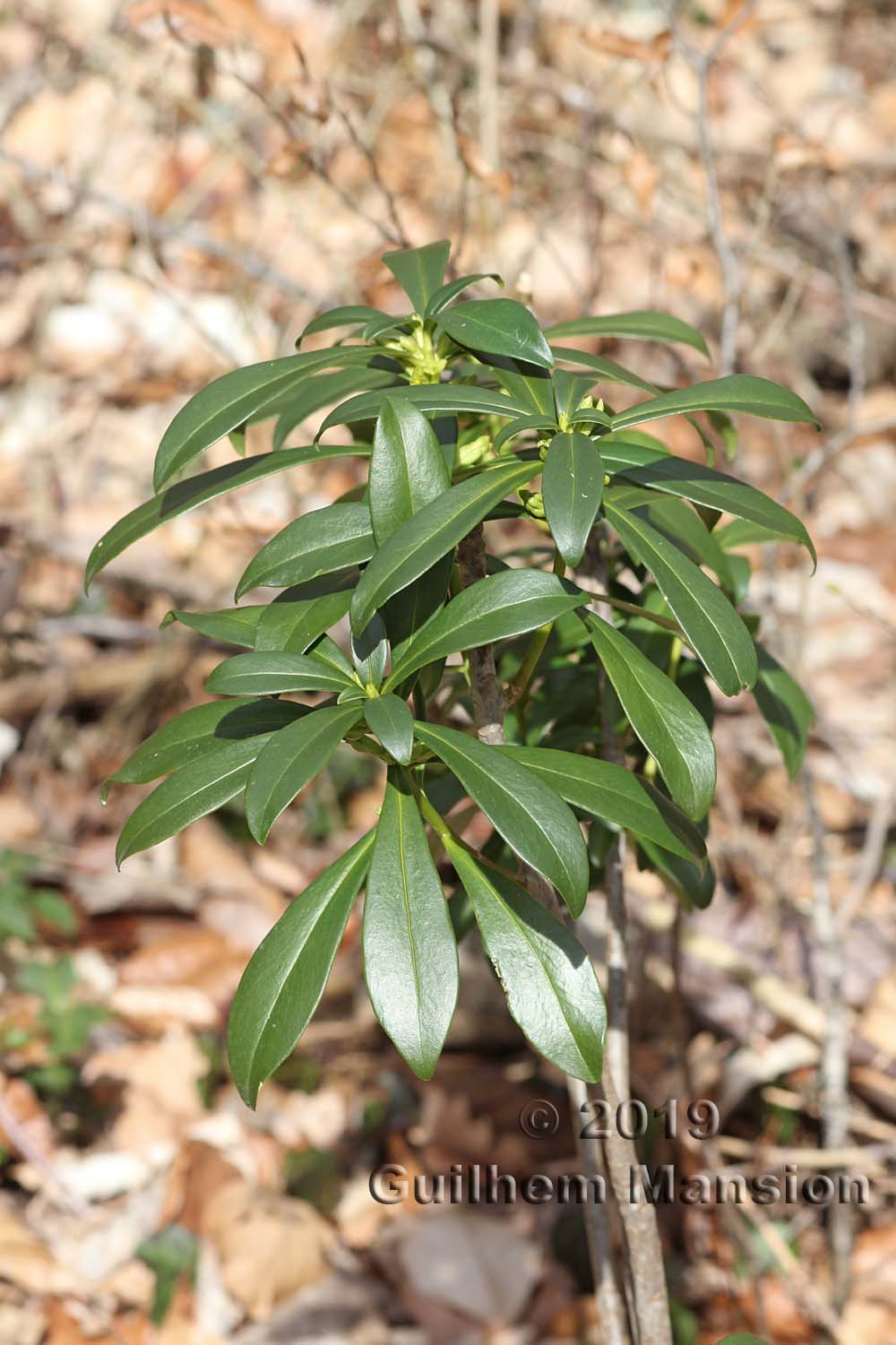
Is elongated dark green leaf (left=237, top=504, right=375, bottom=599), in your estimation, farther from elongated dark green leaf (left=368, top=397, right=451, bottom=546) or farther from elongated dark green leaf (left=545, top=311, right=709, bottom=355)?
elongated dark green leaf (left=545, top=311, right=709, bottom=355)

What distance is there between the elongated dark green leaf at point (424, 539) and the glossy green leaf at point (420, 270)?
0.68 feet

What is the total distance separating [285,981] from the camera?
2.66 ft

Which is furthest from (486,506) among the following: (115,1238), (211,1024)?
(211,1024)

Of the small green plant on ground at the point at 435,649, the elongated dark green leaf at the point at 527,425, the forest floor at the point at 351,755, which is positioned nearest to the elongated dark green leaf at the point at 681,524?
the small green plant on ground at the point at 435,649

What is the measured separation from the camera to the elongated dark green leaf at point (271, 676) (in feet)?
2.70

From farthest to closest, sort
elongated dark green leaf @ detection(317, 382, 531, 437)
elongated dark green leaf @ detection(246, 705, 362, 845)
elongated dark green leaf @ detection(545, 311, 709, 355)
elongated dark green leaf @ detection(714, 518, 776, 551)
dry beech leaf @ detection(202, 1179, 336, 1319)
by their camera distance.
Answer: dry beech leaf @ detection(202, 1179, 336, 1319) < elongated dark green leaf @ detection(714, 518, 776, 551) < elongated dark green leaf @ detection(545, 311, 709, 355) < elongated dark green leaf @ detection(317, 382, 531, 437) < elongated dark green leaf @ detection(246, 705, 362, 845)

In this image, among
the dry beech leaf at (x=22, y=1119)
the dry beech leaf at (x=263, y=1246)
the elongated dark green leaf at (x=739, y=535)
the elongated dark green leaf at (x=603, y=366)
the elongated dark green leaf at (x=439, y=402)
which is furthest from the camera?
the dry beech leaf at (x=22, y=1119)

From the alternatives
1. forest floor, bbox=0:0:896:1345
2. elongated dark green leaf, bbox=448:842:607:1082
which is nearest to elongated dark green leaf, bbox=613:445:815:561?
elongated dark green leaf, bbox=448:842:607:1082

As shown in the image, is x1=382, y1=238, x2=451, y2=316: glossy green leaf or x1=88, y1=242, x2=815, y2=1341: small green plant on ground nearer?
x1=88, y1=242, x2=815, y2=1341: small green plant on ground

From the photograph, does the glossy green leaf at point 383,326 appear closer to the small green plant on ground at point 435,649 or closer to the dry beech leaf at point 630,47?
the small green plant on ground at point 435,649

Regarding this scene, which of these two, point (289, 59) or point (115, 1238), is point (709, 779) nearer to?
point (115, 1238)

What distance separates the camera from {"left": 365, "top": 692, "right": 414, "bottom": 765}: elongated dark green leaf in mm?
761

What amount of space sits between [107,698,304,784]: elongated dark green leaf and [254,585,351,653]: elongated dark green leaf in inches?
2.1

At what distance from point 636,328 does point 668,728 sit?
1.48 feet
